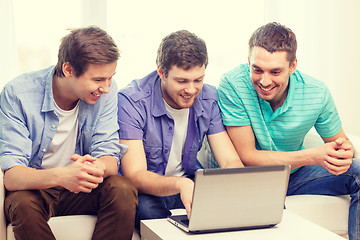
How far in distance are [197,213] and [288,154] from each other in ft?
A: 2.91

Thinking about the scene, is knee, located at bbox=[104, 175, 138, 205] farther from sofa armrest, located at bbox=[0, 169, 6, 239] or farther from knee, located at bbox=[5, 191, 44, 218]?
sofa armrest, located at bbox=[0, 169, 6, 239]

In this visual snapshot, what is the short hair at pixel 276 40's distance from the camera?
2424mm

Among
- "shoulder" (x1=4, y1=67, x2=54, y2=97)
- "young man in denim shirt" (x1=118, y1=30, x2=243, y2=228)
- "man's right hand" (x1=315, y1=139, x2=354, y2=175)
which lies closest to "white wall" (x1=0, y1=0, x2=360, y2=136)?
"shoulder" (x1=4, y1=67, x2=54, y2=97)

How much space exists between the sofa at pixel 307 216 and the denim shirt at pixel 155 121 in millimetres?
215

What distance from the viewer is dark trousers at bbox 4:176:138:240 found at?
74.9 inches

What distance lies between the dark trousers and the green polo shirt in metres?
0.69

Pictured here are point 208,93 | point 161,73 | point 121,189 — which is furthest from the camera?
point 208,93

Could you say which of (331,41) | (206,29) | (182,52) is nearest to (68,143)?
(182,52)

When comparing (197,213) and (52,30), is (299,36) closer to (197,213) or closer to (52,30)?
(52,30)

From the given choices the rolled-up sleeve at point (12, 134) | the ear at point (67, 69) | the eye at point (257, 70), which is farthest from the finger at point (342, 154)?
the rolled-up sleeve at point (12, 134)

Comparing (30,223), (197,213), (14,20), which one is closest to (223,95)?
(197,213)

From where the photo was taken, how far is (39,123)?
213cm

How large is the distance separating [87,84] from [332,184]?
4.10 feet

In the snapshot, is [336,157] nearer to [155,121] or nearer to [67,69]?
[155,121]
